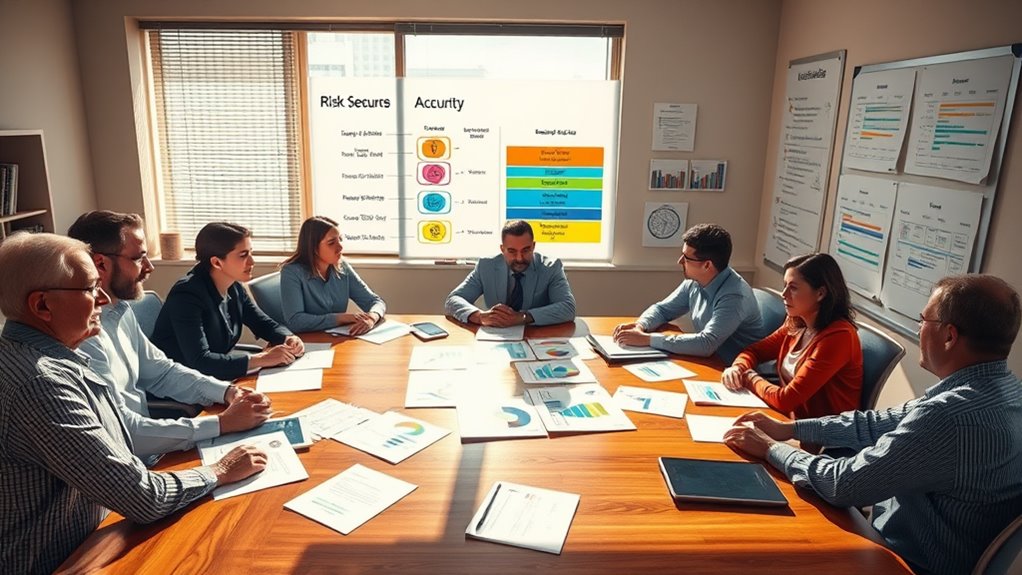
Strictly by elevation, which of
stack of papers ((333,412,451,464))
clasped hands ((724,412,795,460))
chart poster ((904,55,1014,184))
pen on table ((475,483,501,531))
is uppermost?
chart poster ((904,55,1014,184))

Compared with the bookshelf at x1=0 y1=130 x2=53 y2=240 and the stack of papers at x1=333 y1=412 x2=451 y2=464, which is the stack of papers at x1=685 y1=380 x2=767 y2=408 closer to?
the stack of papers at x1=333 y1=412 x2=451 y2=464

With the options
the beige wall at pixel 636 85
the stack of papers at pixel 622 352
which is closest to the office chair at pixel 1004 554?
the stack of papers at pixel 622 352

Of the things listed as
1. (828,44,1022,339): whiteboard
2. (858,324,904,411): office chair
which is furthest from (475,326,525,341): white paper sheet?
(828,44,1022,339): whiteboard

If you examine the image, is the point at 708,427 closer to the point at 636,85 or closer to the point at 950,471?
the point at 950,471

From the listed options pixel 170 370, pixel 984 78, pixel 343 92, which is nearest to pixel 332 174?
pixel 343 92

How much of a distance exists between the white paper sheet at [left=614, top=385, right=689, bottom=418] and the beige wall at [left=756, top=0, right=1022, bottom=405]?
127cm

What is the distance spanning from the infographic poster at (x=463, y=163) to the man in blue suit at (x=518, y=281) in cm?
127

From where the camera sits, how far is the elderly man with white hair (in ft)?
4.51

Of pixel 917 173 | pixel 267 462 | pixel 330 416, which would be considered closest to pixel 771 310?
pixel 917 173

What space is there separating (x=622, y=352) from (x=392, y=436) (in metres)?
1.16

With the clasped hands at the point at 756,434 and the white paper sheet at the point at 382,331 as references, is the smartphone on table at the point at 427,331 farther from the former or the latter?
the clasped hands at the point at 756,434

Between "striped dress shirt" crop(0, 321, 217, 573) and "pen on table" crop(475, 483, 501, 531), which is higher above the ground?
"striped dress shirt" crop(0, 321, 217, 573)

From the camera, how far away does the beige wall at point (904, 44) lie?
8.22ft

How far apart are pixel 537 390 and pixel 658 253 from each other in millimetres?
2646
